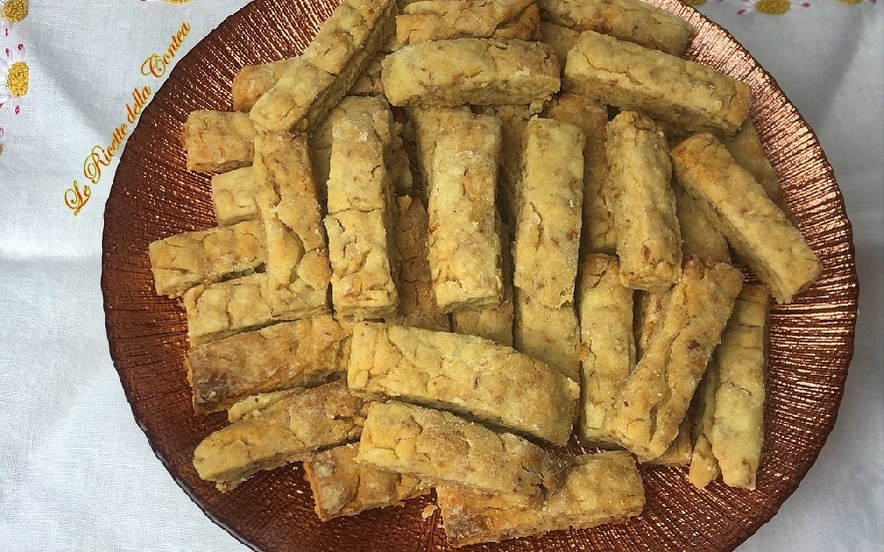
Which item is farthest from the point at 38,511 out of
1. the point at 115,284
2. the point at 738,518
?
the point at 738,518

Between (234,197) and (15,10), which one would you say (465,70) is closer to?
(234,197)

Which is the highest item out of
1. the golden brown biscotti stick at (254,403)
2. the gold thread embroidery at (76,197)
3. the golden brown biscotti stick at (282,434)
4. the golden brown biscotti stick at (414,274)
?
the gold thread embroidery at (76,197)

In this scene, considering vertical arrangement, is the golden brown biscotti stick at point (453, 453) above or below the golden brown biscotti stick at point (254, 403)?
below

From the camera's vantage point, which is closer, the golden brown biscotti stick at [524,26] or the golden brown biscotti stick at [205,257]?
the golden brown biscotti stick at [205,257]

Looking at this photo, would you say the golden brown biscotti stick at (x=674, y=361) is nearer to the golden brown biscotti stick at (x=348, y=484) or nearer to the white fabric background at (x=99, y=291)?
the golden brown biscotti stick at (x=348, y=484)

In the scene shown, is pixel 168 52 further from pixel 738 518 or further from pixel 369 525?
pixel 738 518

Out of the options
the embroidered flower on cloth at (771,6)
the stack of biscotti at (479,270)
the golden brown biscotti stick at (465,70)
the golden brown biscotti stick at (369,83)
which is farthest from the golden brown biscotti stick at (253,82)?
the embroidered flower on cloth at (771,6)

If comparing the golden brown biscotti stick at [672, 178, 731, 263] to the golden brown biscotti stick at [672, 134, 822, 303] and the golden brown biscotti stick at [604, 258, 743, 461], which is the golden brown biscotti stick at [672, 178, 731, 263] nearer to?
the golden brown biscotti stick at [672, 134, 822, 303]

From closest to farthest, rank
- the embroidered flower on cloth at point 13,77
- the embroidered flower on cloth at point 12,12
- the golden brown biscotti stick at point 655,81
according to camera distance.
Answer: the golden brown biscotti stick at point 655,81, the embroidered flower on cloth at point 13,77, the embroidered flower on cloth at point 12,12
